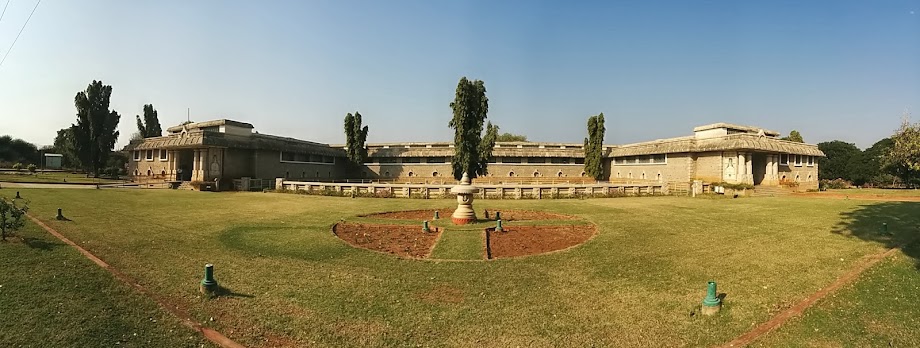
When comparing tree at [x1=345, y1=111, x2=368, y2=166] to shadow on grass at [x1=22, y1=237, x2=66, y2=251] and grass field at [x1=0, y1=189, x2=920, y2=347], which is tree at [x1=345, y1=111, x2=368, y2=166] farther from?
shadow on grass at [x1=22, y1=237, x2=66, y2=251]

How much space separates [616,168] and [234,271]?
43.3m

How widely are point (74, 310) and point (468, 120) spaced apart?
33.2m

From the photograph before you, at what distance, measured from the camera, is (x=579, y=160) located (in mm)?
49625

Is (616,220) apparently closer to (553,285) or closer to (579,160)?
(553,285)

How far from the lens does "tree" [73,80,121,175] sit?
47969mm

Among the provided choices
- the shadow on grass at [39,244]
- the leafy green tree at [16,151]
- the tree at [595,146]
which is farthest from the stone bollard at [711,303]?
the leafy green tree at [16,151]

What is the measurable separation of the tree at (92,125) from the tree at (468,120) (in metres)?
40.3

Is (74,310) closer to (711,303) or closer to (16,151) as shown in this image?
(711,303)

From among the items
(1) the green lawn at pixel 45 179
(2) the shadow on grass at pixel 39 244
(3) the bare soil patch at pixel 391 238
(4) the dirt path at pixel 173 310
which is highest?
(1) the green lawn at pixel 45 179

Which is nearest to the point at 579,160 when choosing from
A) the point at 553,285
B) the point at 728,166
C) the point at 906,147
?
the point at 728,166

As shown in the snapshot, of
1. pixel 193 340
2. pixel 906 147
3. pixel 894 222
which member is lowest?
pixel 193 340

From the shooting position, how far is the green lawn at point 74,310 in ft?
19.4

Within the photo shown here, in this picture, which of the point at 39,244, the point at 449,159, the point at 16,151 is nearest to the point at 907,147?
the point at 39,244

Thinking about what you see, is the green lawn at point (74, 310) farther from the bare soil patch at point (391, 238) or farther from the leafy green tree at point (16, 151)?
the leafy green tree at point (16, 151)
